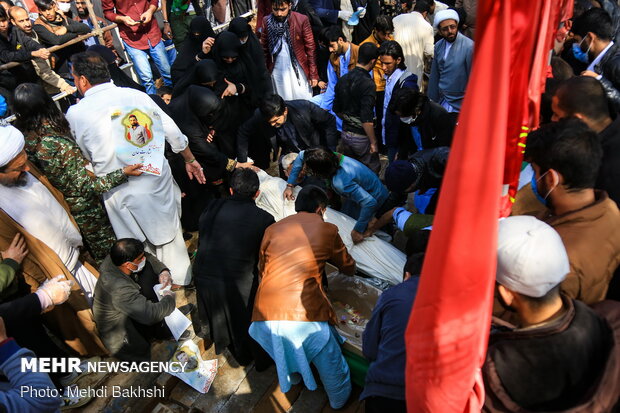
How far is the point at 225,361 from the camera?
11.6ft

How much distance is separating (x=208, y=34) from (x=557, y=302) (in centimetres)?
504

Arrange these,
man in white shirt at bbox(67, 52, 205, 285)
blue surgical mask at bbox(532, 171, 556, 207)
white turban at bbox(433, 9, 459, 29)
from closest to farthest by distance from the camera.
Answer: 1. blue surgical mask at bbox(532, 171, 556, 207)
2. man in white shirt at bbox(67, 52, 205, 285)
3. white turban at bbox(433, 9, 459, 29)

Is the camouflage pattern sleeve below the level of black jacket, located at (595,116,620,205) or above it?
below

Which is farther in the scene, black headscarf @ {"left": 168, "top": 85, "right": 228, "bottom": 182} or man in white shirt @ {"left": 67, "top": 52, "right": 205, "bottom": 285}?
black headscarf @ {"left": 168, "top": 85, "right": 228, "bottom": 182}

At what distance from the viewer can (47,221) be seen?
324 centimetres

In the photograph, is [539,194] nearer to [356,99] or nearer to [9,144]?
[356,99]

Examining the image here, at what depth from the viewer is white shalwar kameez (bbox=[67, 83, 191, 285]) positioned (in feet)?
11.4

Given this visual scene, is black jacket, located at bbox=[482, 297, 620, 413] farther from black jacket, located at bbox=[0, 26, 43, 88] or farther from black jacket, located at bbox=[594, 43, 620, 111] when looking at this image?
black jacket, located at bbox=[0, 26, 43, 88]

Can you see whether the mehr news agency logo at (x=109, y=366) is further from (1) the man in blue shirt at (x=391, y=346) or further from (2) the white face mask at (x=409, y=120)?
(2) the white face mask at (x=409, y=120)

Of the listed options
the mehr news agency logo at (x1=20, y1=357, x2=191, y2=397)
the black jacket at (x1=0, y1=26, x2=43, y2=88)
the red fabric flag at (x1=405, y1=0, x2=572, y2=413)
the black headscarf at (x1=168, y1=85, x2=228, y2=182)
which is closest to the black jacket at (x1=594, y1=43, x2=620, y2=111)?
the red fabric flag at (x1=405, y1=0, x2=572, y2=413)

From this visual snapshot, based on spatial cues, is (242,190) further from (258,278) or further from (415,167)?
(415,167)

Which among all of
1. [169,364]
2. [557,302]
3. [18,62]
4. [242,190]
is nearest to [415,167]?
[242,190]

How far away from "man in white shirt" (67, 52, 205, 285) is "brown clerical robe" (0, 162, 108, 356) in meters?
0.42

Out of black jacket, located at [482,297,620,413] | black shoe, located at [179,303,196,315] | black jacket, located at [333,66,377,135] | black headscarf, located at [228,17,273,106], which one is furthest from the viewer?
black headscarf, located at [228,17,273,106]
